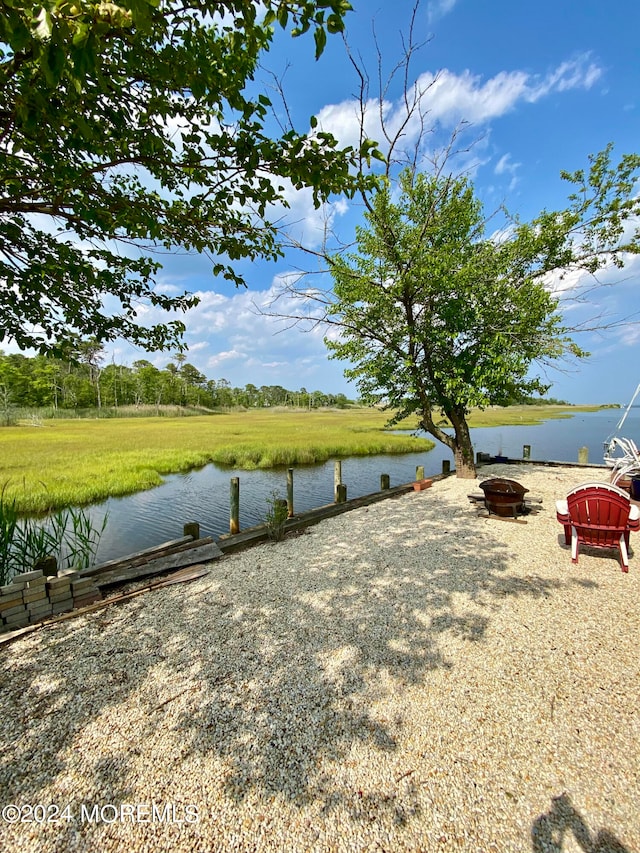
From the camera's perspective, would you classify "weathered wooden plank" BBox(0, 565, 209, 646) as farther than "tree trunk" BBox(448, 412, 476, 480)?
No

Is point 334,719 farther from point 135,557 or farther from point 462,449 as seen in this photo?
point 462,449

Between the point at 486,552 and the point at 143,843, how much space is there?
19.3ft

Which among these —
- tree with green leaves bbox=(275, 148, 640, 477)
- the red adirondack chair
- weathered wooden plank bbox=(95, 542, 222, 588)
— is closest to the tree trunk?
tree with green leaves bbox=(275, 148, 640, 477)

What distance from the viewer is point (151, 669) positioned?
3408 mm

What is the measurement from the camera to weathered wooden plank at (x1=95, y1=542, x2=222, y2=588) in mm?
5121

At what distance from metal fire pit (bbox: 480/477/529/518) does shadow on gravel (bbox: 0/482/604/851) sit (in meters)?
2.18

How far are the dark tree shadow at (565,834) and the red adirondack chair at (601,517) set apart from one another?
4.46 m

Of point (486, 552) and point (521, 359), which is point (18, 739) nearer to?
point (486, 552)

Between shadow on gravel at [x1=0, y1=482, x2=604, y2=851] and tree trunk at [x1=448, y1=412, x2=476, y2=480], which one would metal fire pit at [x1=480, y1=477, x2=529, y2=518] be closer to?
shadow on gravel at [x1=0, y1=482, x2=604, y2=851]

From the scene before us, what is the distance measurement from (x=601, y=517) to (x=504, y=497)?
2183mm

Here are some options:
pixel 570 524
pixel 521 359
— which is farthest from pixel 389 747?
pixel 521 359

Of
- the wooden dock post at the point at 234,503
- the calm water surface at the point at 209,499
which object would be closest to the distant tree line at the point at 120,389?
the calm water surface at the point at 209,499

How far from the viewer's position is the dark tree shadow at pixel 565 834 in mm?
1927

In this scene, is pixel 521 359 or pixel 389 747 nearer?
pixel 389 747
